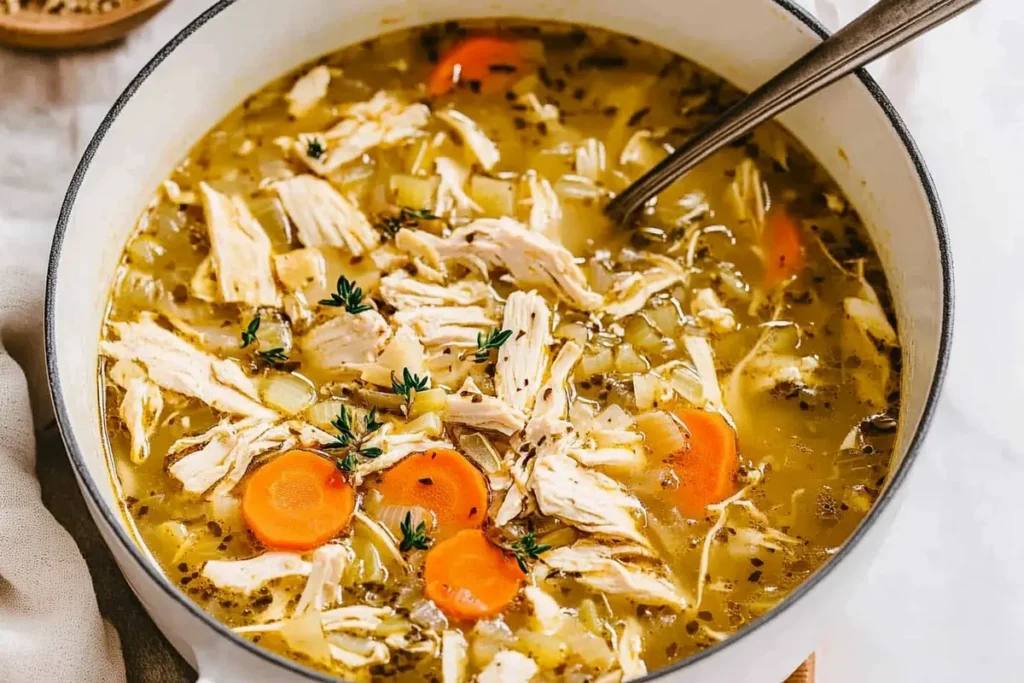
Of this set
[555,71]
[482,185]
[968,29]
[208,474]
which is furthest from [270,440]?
[968,29]

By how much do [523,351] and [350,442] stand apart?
0.37 m

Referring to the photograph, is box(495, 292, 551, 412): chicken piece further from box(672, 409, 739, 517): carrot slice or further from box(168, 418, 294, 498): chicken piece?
box(168, 418, 294, 498): chicken piece

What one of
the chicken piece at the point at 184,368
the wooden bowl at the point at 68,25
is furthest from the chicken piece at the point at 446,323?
the wooden bowl at the point at 68,25

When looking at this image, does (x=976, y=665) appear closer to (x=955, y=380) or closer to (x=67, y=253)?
(x=955, y=380)

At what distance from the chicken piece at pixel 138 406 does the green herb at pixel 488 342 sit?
61cm

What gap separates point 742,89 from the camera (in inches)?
107

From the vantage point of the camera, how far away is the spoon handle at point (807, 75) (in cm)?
221

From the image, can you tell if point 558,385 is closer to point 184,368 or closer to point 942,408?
point 184,368

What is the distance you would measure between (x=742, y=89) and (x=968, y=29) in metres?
0.72

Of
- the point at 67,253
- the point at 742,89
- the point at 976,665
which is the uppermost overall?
the point at 742,89

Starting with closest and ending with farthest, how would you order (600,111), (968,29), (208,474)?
(208,474) < (600,111) < (968,29)

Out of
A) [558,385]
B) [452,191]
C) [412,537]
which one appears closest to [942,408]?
[558,385]

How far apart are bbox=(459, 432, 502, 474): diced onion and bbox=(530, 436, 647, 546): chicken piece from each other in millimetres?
90

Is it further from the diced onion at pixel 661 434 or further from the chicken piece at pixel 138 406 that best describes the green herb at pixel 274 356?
the diced onion at pixel 661 434
